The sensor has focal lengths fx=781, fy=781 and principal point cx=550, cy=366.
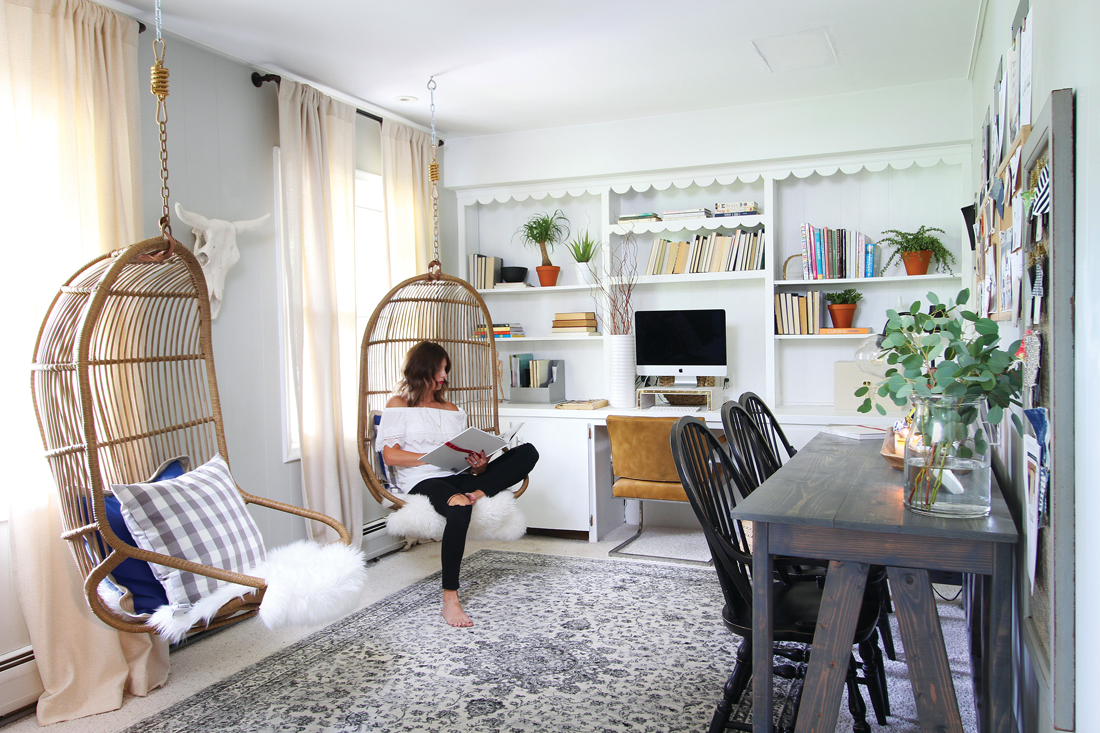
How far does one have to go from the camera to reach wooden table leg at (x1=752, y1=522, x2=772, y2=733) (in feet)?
5.70

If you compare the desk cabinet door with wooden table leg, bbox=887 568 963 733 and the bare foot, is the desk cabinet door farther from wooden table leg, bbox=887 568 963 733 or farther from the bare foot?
wooden table leg, bbox=887 568 963 733

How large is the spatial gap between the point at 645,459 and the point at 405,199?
198 cm

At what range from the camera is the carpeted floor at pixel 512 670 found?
2328 millimetres

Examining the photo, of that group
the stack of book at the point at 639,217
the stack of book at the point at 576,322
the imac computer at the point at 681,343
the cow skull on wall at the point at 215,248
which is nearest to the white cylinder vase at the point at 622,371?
the imac computer at the point at 681,343

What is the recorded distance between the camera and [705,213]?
4465 millimetres

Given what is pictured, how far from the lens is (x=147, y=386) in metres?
2.85

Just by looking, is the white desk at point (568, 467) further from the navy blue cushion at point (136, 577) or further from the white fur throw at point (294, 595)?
the navy blue cushion at point (136, 577)

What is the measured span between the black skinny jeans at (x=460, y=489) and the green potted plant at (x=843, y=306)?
1827 mm

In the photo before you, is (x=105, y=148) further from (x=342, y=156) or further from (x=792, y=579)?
(x=792, y=579)

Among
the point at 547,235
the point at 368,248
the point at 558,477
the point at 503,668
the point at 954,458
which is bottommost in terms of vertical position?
the point at 503,668

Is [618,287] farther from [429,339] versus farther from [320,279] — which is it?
[320,279]

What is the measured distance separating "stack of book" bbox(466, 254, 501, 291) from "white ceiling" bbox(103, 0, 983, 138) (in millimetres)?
993

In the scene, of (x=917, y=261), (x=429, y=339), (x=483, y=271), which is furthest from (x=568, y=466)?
(x=917, y=261)

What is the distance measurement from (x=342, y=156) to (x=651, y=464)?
218 cm
